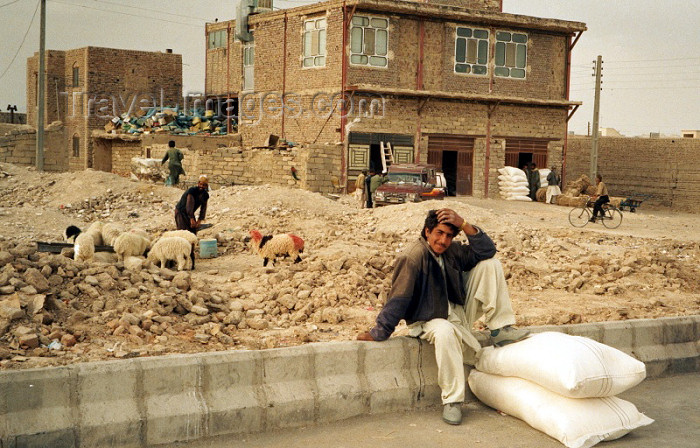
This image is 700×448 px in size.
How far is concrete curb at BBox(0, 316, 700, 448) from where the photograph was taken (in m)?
4.48

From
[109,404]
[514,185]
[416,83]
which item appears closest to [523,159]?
[514,185]

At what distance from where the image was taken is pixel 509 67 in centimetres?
3159

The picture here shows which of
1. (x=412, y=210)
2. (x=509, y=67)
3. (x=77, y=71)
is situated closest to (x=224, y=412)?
(x=412, y=210)

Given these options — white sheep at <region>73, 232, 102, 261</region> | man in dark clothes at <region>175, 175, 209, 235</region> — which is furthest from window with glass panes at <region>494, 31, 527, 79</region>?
white sheep at <region>73, 232, 102, 261</region>

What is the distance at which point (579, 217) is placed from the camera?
22.5 m

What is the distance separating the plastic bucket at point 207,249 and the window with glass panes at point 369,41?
16.2 meters

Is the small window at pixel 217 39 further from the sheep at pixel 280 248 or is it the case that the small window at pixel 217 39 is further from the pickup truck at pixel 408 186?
the sheep at pixel 280 248

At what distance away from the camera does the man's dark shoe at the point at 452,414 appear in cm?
544

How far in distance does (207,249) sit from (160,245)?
2.13 m

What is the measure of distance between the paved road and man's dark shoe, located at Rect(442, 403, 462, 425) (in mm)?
44

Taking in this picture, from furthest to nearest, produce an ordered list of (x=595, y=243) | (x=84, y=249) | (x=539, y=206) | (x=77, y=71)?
(x=77, y=71) → (x=539, y=206) → (x=595, y=243) → (x=84, y=249)

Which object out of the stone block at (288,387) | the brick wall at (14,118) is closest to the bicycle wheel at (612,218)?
the stone block at (288,387)

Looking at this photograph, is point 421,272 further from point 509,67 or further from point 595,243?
point 509,67

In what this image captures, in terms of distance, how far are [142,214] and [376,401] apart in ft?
50.1
